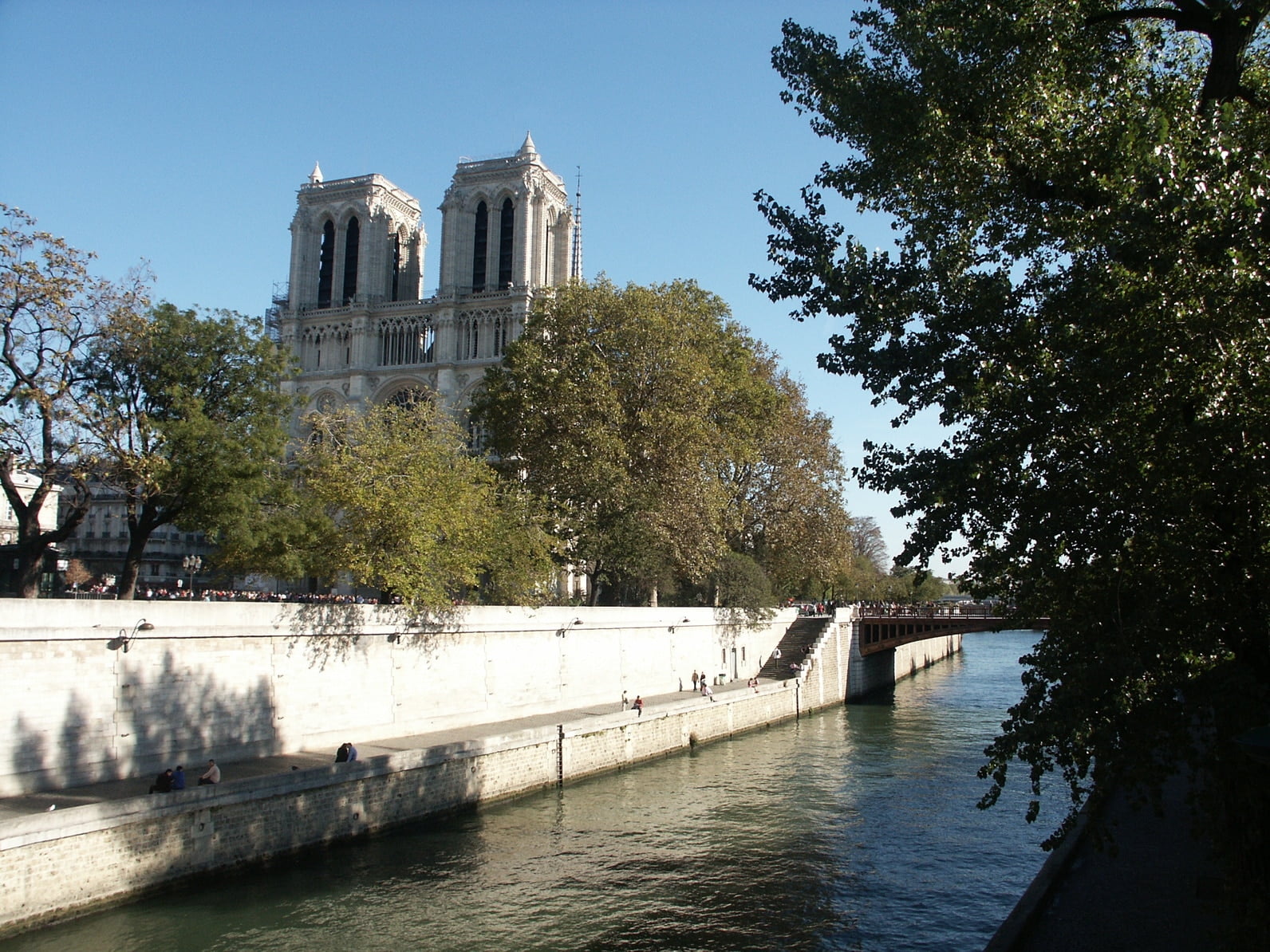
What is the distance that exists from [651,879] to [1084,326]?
11.3 m

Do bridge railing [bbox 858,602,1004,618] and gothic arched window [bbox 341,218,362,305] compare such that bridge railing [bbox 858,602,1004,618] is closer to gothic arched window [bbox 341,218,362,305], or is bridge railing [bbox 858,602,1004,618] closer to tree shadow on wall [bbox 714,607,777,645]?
tree shadow on wall [bbox 714,607,777,645]

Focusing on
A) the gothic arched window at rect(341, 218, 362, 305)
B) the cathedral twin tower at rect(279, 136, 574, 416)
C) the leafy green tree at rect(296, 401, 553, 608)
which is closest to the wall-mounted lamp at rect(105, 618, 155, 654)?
the leafy green tree at rect(296, 401, 553, 608)

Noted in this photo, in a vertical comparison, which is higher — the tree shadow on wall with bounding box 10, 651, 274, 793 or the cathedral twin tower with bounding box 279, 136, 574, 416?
the cathedral twin tower with bounding box 279, 136, 574, 416

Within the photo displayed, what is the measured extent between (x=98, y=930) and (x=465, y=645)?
43.4ft

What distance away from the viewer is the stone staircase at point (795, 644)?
1667 inches

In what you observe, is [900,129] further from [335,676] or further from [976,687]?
[976,687]

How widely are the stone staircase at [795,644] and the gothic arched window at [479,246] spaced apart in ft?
122

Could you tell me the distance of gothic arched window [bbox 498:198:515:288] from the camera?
71.5 meters

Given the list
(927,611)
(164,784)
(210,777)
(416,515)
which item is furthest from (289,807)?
Answer: (927,611)

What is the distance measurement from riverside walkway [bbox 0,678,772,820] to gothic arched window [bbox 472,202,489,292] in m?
47.2

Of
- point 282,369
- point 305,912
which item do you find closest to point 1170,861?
point 305,912

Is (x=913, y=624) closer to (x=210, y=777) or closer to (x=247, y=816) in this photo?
(x=247, y=816)

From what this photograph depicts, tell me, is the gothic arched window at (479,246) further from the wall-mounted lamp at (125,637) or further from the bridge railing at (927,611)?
the wall-mounted lamp at (125,637)

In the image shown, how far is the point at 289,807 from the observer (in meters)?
17.0
